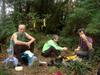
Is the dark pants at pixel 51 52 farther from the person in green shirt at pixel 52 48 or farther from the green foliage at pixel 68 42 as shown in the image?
the green foliage at pixel 68 42

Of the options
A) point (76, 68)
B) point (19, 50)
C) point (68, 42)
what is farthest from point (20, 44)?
point (68, 42)

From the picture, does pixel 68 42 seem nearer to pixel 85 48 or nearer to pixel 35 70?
pixel 85 48

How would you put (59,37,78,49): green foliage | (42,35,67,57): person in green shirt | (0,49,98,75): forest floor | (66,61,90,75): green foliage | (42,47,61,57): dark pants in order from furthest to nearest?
(59,37,78,49): green foliage → (42,47,61,57): dark pants → (42,35,67,57): person in green shirt → (0,49,98,75): forest floor → (66,61,90,75): green foliage

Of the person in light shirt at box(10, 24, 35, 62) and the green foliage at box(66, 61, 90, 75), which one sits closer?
the green foliage at box(66, 61, 90, 75)

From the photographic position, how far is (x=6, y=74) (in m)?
8.07

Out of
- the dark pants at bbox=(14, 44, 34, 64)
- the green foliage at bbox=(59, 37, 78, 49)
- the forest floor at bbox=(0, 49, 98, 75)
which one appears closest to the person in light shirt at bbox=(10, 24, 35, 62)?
the dark pants at bbox=(14, 44, 34, 64)

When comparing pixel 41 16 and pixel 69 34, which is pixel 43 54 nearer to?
pixel 69 34

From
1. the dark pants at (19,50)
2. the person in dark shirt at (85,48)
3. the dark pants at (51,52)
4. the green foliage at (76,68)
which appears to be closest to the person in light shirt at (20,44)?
the dark pants at (19,50)

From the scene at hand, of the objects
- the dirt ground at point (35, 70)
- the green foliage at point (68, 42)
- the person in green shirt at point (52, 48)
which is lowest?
the green foliage at point (68, 42)

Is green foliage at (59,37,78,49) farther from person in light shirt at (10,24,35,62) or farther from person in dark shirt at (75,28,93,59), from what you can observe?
person in light shirt at (10,24,35,62)

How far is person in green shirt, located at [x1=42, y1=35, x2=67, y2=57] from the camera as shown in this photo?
10.0 meters

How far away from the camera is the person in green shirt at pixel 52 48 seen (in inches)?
395

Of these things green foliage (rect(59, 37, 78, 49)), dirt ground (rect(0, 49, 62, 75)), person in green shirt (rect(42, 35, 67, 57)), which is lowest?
green foliage (rect(59, 37, 78, 49))

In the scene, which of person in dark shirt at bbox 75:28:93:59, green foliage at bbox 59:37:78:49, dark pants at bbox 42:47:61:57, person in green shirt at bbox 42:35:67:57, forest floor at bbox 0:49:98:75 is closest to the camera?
forest floor at bbox 0:49:98:75
